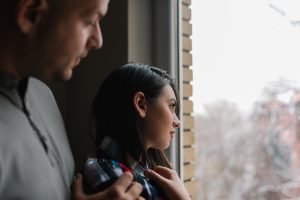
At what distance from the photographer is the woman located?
3.55ft

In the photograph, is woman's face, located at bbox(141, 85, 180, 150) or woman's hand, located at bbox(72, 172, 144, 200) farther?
woman's face, located at bbox(141, 85, 180, 150)

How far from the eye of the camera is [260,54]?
1244 millimetres

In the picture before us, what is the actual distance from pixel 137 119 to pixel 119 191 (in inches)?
12.5

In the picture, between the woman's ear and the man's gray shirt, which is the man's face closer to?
the man's gray shirt

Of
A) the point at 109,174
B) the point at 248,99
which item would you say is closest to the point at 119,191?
the point at 109,174

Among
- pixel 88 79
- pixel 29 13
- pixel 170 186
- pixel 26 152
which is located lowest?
pixel 170 186

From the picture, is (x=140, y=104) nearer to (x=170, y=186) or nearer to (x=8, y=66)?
(x=170, y=186)

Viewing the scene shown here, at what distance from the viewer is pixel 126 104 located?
3.67ft

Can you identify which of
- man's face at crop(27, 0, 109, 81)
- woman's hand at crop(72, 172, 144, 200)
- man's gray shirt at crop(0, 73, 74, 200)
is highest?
man's face at crop(27, 0, 109, 81)

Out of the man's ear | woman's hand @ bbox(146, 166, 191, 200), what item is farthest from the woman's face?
the man's ear

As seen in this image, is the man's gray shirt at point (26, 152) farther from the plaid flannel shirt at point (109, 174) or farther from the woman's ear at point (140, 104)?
the woman's ear at point (140, 104)

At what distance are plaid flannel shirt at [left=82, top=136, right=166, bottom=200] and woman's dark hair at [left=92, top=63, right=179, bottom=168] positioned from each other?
0.04 metres

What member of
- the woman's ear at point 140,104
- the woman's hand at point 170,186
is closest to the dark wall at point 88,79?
the woman's ear at point 140,104

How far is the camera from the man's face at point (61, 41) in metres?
0.73
